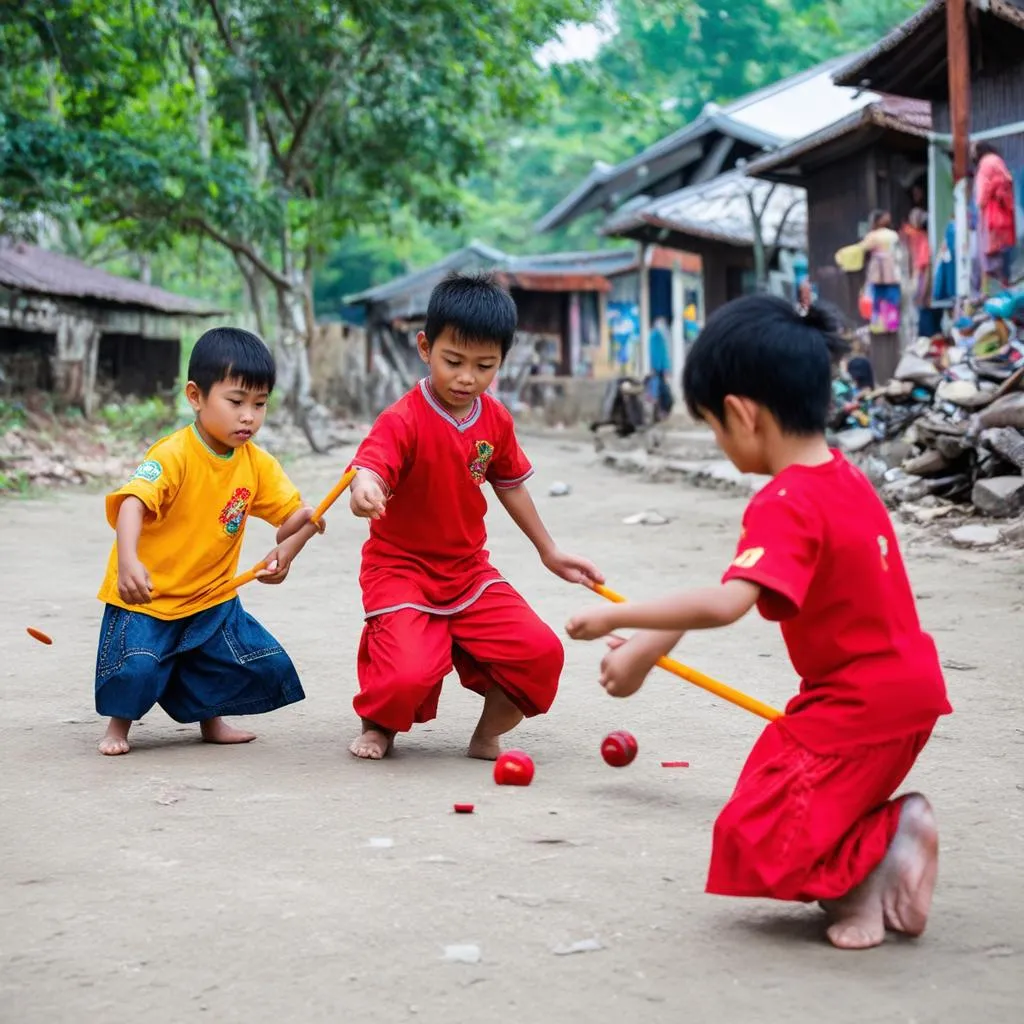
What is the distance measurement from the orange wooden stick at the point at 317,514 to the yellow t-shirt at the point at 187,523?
0.09ft

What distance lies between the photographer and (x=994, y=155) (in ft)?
38.2

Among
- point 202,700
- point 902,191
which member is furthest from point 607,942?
point 902,191

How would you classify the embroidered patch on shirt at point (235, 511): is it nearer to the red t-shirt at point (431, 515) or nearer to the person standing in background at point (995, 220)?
the red t-shirt at point (431, 515)

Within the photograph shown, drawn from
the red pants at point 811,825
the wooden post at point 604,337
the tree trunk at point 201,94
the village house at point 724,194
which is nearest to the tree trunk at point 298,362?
the tree trunk at point 201,94

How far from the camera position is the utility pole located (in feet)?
36.9

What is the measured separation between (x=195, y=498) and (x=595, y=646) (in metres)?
2.22

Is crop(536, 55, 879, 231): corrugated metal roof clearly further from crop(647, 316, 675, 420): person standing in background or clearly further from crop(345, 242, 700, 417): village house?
crop(647, 316, 675, 420): person standing in background

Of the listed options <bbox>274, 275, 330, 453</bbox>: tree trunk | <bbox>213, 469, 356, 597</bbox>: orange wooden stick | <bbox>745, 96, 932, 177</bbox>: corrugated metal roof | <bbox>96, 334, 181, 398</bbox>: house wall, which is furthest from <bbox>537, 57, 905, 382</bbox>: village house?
<bbox>213, 469, 356, 597</bbox>: orange wooden stick

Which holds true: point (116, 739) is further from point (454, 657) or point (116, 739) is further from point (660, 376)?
point (660, 376)

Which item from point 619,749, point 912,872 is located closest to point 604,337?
point 619,749

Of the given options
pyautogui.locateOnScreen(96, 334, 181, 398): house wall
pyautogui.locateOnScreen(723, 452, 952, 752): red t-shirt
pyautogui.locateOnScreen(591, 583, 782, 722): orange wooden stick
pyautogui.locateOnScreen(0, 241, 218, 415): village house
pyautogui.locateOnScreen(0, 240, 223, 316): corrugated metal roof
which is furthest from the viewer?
pyautogui.locateOnScreen(96, 334, 181, 398): house wall

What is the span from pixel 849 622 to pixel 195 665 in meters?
2.26

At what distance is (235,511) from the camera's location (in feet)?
13.5

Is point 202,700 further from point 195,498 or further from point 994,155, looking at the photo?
point 994,155
